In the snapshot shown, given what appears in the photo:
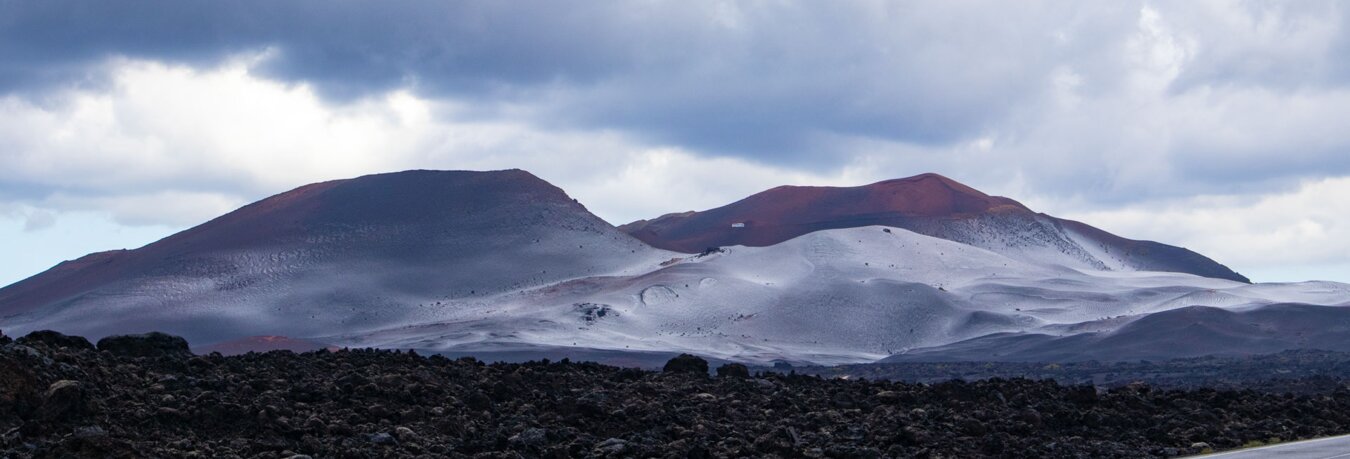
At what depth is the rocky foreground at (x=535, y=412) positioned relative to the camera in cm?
2223

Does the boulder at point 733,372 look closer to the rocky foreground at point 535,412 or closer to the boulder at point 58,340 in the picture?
the rocky foreground at point 535,412

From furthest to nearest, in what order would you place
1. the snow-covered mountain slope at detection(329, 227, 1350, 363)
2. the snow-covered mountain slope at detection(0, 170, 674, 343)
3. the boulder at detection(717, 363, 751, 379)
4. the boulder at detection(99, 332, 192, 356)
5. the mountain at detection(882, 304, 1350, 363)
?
1. the snow-covered mountain slope at detection(0, 170, 674, 343)
2. the snow-covered mountain slope at detection(329, 227, 1350, 363)
3. the mountain at detection(882, 304, 1350, 363)
4. the boulder at detection(717, 363, 751, 379)
5. the boulder at detection(99, 332, 192, 356)

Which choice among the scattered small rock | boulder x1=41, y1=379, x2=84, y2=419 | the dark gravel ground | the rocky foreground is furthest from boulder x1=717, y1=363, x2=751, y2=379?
the dark gravel ground

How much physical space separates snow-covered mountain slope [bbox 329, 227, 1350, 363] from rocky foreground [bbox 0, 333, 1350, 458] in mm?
95768

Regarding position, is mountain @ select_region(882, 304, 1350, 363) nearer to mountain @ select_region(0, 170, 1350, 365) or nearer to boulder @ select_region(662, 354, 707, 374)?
mountain @ select_region(0, 170, 1350, 365)

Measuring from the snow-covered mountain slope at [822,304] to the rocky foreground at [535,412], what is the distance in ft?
314

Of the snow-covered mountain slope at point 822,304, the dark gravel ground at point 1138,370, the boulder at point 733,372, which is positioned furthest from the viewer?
the snow-covered mountain slope at point 822,304

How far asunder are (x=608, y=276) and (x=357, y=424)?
492 feet

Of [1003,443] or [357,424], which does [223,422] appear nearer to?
[357,424]

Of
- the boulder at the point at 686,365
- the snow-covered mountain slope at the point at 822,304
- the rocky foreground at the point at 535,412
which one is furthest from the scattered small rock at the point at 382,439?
the snow-covered mountain slope at the point at 822,304

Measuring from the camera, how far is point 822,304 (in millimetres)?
156875

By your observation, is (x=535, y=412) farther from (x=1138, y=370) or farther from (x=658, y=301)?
(x=658, y=301)

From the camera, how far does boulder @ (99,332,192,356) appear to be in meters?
31.5

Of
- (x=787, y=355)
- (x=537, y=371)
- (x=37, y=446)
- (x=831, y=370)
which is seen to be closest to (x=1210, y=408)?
(x=537, y=371)
